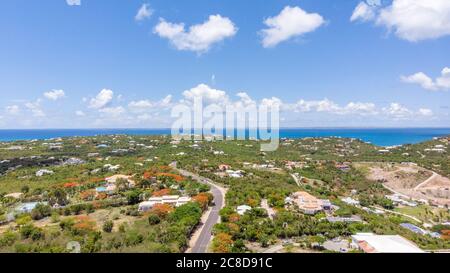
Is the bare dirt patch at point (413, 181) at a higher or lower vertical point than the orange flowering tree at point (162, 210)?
lower

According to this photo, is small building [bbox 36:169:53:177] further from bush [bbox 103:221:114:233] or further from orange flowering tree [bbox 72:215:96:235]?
bush [bbox 103:221:114:233]

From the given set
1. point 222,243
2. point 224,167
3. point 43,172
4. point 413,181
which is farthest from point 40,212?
point 413,181

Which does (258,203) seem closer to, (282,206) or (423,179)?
(282,206)

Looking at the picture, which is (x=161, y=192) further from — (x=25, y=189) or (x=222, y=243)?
(x=25, y=189)

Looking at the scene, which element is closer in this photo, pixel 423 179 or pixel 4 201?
pixel 4 201

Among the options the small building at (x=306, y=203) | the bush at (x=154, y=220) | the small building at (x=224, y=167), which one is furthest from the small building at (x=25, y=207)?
the small building at (x=224, y=167)

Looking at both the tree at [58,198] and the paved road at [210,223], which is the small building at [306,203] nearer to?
the paved road at [210,223]
